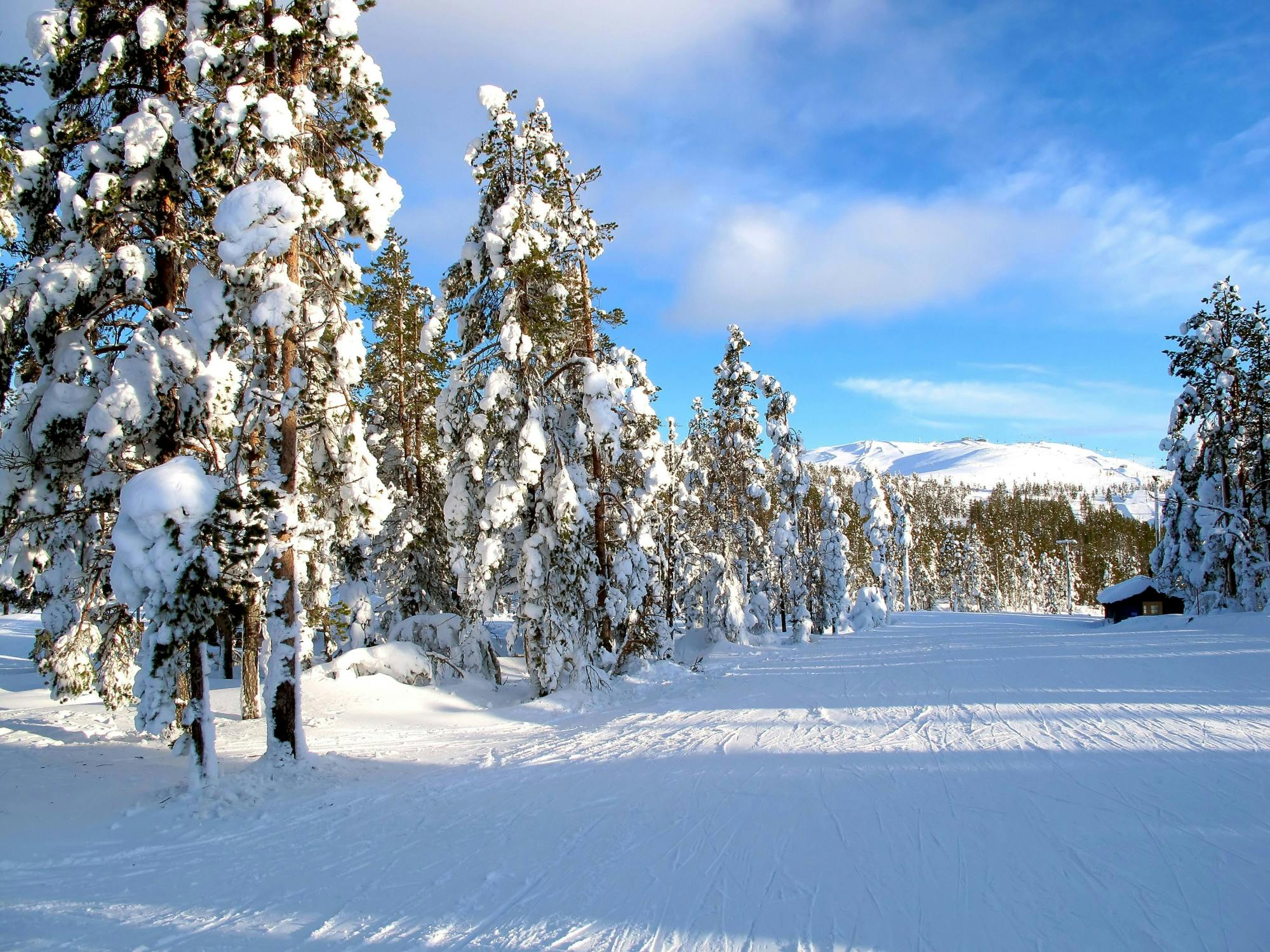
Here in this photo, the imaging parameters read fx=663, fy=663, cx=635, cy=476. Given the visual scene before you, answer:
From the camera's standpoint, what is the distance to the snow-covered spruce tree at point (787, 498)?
109 ft

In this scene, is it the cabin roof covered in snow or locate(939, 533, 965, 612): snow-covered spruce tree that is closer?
the cabin roof covered in snow

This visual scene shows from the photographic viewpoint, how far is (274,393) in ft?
30.0

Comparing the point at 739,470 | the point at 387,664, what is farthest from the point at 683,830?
the point at 739,470

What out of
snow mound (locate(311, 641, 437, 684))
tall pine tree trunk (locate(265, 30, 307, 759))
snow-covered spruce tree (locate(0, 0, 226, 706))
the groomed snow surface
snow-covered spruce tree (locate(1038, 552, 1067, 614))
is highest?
snow-covered spruce tree (locate(0, 0, 226, 706))

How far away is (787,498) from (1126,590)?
27.4m

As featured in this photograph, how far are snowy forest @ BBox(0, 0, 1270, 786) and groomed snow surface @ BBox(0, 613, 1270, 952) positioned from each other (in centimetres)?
143

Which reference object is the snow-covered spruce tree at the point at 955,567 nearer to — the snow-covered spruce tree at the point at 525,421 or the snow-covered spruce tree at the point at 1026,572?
the snow-covered spruce tree at the point at 1026,572

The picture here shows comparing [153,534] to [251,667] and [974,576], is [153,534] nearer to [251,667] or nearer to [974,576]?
[251,667]

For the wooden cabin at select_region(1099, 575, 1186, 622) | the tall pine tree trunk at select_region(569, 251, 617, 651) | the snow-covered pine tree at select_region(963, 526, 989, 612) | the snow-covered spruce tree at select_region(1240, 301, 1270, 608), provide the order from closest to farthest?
the tall pine tree trunk at select_region(569, 251, 617, 651), the snow-covered spruce tree at select_region(1240, 301, 1270, 608), the wooden cabin at select_region(1099, 575, 1186, 622), the snow-covered pine tree at select_region(963, 526, 989, 612)

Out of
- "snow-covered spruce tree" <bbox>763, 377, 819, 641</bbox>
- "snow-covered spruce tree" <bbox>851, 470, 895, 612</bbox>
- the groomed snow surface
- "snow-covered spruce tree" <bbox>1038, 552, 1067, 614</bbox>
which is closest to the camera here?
the groomed snow surface

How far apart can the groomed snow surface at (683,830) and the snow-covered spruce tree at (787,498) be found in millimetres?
19862

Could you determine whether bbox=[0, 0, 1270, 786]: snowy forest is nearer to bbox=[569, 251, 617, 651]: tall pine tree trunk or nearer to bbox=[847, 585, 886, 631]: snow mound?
bbox=[569, 251, 617, 651]: tall pine tree trunk

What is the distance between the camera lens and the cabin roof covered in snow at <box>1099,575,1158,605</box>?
43312mm

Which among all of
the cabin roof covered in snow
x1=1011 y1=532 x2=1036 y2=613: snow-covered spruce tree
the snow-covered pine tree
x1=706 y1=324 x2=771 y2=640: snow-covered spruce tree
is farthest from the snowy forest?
x1=1011 y1=532 x2=1036 y2=613: snow-covered spruce tree
